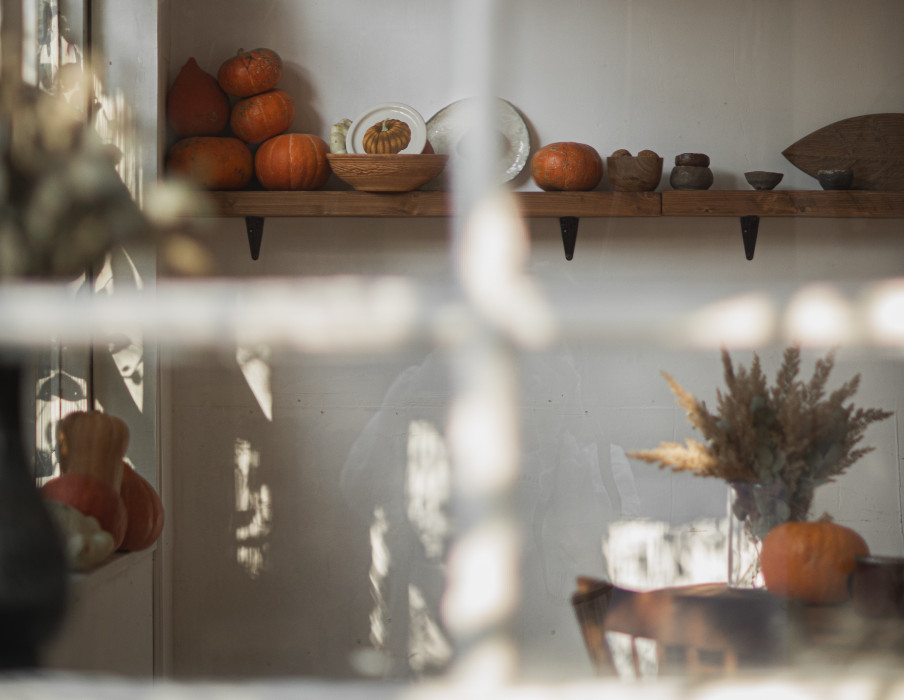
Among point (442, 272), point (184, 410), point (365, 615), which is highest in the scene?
point (442, 272)

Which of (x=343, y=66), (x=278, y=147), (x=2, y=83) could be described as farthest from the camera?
(x=343, y=66)

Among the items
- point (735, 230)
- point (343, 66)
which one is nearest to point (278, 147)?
point (343, 66)

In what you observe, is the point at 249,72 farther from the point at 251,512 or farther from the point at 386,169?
the point at 251,512

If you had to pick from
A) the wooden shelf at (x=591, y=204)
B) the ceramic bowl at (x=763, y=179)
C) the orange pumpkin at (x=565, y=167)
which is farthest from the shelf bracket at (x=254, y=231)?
the ceramic bowl at (x=763, y=179)

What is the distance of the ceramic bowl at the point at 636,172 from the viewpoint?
1357mm

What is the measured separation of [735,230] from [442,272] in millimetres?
583

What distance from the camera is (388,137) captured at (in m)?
1.33

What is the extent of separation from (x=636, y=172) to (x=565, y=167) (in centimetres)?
13

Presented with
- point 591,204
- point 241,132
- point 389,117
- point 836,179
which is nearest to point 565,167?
point 591,204

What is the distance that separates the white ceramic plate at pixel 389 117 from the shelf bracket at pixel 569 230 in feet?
0.97

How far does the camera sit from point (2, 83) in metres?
0.70

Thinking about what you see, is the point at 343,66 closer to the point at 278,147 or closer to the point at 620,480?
the point at 278,147

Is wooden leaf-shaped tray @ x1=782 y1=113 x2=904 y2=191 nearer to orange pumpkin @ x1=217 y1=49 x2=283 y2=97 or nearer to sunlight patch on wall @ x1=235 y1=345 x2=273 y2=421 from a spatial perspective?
orange pumpkin @ x1=217 y1=49 x2=283 y2=97

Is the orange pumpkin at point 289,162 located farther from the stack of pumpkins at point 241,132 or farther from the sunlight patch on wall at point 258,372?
the sunlight patch on wall at point 258,372
